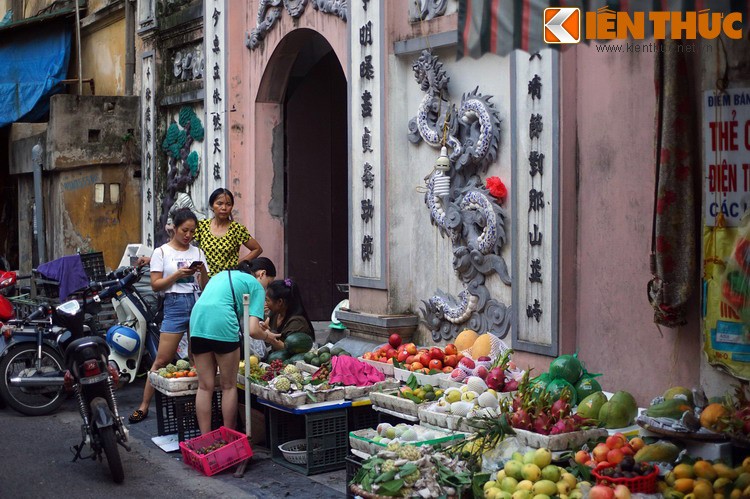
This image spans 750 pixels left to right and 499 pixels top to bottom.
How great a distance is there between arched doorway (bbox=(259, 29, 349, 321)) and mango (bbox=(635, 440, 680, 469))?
7889mm

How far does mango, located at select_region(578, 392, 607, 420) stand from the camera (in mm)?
6094

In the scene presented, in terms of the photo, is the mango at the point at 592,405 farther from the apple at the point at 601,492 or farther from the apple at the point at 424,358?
the apple at the point at 424,358

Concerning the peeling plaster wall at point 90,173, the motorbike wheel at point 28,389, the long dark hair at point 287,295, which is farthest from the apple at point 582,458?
the peeling plaster wall at point 90,173

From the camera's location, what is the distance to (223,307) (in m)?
7.37

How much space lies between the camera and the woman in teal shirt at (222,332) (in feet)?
24.2

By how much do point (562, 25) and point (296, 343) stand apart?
376cm

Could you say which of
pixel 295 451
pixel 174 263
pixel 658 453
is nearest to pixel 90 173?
pixel 174 263

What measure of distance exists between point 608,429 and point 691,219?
1.44m

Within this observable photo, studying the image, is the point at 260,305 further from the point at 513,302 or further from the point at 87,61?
the point at 87,61

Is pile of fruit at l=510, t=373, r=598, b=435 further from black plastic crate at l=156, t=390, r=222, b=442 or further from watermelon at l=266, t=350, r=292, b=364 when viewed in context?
black plastic crate at l=156, t=390, r=222, b=442

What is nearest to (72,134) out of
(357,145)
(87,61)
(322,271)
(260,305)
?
(87,61)

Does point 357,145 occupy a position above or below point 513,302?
above

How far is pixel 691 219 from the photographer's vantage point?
6223 millimetres

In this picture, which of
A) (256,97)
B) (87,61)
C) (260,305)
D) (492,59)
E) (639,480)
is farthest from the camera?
(87,61)
